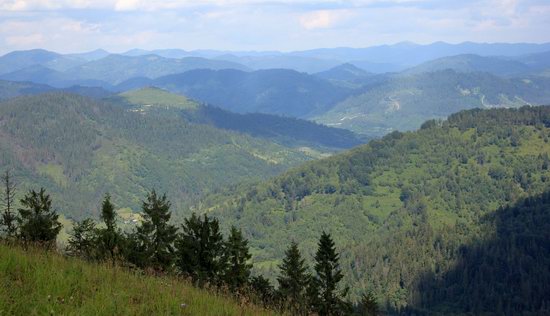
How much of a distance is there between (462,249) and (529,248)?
867 inches

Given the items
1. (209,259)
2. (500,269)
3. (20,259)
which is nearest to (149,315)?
(20,259)

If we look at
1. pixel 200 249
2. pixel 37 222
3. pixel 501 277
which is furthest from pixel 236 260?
pixel 501 277

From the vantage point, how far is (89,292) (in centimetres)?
1145

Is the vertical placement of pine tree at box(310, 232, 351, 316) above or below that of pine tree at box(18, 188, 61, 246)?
below

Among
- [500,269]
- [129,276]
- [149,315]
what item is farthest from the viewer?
[500,269]

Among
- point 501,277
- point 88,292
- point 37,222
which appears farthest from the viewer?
point 501,277

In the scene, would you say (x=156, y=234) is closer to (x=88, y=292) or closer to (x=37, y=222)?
(x=37, y=222)

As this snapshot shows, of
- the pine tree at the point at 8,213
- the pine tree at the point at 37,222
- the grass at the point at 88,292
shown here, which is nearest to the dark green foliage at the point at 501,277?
the pine tree at the point at 37,222

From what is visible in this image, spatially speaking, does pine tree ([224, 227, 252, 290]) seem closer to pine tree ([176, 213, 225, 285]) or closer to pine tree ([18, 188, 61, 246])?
pine tree ([176, 213, 225, 285])

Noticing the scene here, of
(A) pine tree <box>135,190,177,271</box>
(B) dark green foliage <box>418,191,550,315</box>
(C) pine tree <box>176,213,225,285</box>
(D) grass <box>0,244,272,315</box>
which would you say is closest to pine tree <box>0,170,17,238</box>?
(A) pine tree <box>135,190,177,271</box>

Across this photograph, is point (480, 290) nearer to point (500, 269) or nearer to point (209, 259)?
point (500, 269)

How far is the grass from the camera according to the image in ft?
33.2

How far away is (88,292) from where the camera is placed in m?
11.4

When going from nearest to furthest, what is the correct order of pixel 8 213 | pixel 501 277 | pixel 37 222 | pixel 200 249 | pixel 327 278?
pixel 37 222, pixel 8 213, pixel 200 249, pixel 327 278, pixel 501 277
